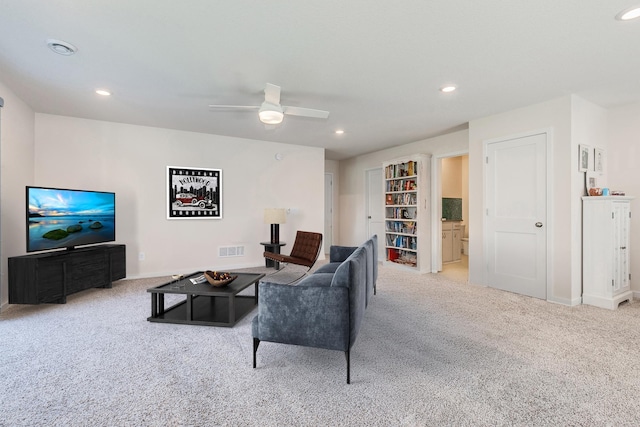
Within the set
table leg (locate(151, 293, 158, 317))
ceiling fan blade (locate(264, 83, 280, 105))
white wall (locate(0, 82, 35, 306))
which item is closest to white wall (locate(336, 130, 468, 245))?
ceiling fan blade (locate(264, 83, 280, 105))

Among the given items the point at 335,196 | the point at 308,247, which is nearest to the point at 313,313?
the point at 308,247

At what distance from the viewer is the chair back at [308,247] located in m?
4.73

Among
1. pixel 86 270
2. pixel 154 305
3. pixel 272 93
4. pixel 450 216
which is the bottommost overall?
pixel 154 305

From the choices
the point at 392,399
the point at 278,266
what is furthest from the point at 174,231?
the point at 392,399

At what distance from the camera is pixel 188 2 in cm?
199

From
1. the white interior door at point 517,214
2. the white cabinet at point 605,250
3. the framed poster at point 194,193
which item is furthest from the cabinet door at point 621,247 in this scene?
the framed poster at point 194,193

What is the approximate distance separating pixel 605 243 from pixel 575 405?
2.58 metres

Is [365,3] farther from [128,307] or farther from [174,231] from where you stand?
[174,231]

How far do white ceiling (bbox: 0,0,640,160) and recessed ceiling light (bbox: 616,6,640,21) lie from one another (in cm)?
4

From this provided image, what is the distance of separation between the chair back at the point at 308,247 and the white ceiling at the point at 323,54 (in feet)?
6.42

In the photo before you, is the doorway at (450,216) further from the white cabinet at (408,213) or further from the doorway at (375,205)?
the doorway at (375,205)

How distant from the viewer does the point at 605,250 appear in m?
3.49

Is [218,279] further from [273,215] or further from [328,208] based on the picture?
[328,208]

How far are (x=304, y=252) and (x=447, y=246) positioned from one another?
3.18 m
